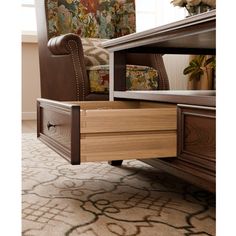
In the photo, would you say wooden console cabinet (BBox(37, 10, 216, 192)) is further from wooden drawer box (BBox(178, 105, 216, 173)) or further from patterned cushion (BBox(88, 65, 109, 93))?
patterned cushion (BBox(88, 65, 109, 93))

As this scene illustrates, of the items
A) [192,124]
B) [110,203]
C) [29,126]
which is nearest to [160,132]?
[192,124]

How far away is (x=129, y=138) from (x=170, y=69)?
303 cm

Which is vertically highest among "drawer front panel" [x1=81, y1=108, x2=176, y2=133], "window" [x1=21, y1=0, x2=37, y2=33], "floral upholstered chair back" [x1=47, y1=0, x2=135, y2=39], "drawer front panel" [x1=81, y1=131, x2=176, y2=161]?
"window" [x1=21, y1=0, x2=37, y2=33]

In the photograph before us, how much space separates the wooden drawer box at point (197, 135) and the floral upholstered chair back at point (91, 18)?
5.05 feet

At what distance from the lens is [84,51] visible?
2523 millimetres

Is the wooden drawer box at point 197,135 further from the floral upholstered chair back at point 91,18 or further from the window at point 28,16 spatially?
the window at point 28,16

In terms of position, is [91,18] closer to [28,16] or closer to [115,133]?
[28,16]

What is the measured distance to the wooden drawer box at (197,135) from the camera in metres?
1.05

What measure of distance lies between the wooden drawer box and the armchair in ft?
3.60

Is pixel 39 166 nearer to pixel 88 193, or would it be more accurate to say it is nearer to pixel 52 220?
pixel 88 193

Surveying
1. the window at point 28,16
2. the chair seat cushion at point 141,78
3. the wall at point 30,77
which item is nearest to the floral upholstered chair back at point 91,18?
the chair seat cushion at point 141,78

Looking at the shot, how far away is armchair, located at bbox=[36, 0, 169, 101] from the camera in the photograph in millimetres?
2223

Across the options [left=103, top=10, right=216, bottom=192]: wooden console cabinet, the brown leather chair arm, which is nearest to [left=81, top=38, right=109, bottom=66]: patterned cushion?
the brown leather chair arm
